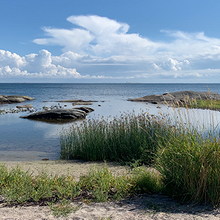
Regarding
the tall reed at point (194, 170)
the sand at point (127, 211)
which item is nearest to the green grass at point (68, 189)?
the sand at point (127, 211)

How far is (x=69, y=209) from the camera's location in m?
4.01

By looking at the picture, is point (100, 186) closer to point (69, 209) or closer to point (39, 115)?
point (69, 209)

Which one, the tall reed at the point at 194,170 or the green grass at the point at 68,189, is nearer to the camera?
the tall reed at the point at 194,170

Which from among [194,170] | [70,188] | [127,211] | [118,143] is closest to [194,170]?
[194,170]

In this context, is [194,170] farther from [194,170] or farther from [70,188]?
[70,188]

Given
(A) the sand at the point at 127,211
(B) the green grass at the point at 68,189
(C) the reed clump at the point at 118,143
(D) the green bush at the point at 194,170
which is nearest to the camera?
(A) the sand at the point at 127,211

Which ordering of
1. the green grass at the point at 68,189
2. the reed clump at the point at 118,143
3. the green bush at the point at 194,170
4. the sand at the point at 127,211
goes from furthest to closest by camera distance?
the reed clump at the point at 118,143 → the green grass at the point at 68,189 → the green bush at the point at 194,170 → the sand at the point at 127,211

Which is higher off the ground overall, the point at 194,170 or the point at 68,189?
the point at 194,170

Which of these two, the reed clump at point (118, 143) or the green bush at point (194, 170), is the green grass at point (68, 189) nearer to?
the green bush at point (194, 170)

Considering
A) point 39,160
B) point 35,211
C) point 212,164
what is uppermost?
point 212,164

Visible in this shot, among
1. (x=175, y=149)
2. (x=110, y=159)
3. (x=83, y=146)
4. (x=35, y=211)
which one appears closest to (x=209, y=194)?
→ (x=175, y=149)

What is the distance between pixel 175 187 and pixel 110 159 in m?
4.29

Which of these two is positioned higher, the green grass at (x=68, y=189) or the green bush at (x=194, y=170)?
the green bush at (x=194, y=170)

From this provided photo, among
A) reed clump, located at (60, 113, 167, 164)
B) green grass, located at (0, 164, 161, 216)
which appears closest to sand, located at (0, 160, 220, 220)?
green grass, located at (0, 164, 161, 216)
